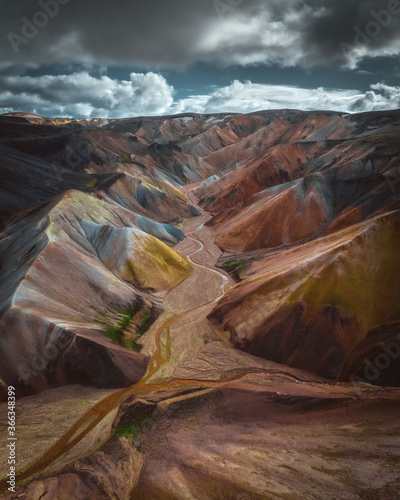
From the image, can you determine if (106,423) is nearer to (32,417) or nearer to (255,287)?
(32,417)

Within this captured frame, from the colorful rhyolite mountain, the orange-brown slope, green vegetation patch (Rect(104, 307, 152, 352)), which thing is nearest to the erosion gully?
the colorful rhyolite mountain

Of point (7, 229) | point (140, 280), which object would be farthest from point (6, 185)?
point (140, 280)

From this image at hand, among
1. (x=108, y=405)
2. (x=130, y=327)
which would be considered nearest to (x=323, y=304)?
(x=130, y=327)

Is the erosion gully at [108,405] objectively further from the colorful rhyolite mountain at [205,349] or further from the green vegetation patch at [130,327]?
the green vegetation patch at [130,327]

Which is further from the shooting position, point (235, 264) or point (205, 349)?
point (235, 264)

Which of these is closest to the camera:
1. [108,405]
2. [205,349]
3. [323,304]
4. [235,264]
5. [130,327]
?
[108,405]

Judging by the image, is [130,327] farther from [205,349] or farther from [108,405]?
[108,405]

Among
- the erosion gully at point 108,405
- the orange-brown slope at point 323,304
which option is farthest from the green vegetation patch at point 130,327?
the orange-brown slope at point 323,304

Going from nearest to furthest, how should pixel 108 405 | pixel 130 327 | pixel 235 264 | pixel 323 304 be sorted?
pixel 108 405 → pixel 323 304 → pixel 130 327 → pixel 235 264

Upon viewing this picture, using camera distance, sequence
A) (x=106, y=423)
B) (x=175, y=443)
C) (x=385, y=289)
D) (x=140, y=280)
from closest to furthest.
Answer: (x=175, y=443)
(x=106, y=423)
(x=385, y=289)
(x=140, y=280)
